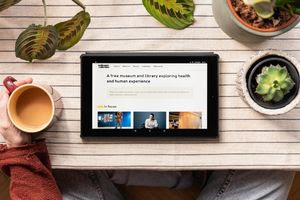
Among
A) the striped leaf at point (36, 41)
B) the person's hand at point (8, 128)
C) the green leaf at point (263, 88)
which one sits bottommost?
the person's hand at point (8, 128)

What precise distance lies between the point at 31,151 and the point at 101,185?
0.26 meters

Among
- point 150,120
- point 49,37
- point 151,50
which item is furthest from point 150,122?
point 49,37

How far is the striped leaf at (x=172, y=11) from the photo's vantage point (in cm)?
87

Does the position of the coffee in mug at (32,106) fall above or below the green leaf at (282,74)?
below

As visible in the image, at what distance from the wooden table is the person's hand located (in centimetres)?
5

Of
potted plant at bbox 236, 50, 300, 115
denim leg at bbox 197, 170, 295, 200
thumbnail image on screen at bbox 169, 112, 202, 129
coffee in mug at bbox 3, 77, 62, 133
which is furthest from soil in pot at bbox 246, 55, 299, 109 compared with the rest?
coffee in mug at bbox 3, 77, 62, 133

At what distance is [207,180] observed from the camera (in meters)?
1.16

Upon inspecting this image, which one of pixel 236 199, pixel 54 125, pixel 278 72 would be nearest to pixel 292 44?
pixel 278 72

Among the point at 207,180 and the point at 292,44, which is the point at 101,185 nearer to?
the point at 207,180

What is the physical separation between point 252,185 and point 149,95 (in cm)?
31

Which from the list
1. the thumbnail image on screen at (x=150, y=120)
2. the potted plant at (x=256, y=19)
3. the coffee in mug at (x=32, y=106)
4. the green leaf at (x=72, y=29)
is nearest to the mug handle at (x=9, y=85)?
the coffee in mug at (x=32, y=106)

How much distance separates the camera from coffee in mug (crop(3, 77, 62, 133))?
84 centimetres

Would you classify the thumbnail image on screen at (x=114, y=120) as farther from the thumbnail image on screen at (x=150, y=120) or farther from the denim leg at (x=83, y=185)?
the denim leg at (x=83, y=185)

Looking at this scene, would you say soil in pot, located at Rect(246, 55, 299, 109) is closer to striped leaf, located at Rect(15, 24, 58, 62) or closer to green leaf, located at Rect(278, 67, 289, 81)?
green leaf, located at Rect(278, 67, 289, 81)
